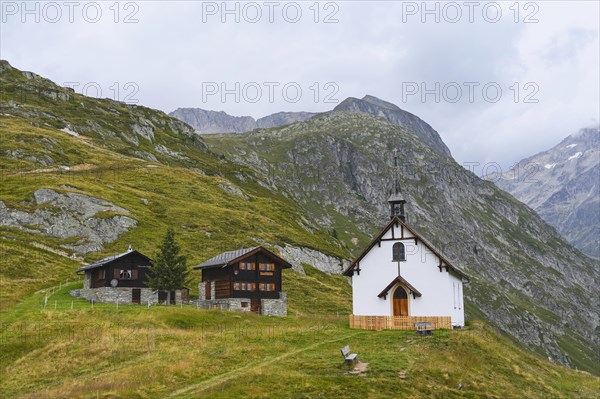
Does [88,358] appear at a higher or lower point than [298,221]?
lower

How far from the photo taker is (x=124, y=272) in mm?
71062

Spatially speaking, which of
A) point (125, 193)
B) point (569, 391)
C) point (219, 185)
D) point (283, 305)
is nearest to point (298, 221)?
point (219, 185)

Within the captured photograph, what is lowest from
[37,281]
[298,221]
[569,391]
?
[569,391]

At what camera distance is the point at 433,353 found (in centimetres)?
3922

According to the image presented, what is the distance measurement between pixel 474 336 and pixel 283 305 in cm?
3171

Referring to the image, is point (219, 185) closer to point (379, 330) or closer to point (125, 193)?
point (125, 193)

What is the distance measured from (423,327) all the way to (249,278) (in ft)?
94.3

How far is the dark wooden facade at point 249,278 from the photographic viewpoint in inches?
2763

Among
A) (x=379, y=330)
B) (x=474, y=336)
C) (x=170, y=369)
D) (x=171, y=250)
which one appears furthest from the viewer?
(x=171, y=250)

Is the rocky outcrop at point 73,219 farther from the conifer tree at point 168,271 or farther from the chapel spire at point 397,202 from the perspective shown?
the chapel spire at point 397,202

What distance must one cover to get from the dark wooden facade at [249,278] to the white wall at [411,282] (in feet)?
54.4

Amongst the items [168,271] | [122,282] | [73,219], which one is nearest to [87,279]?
[122,282]

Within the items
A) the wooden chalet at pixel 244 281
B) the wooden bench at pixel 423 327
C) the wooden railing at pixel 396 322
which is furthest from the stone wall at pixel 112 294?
the wooden bench at pixel 423 327

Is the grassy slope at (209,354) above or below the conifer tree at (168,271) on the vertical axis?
below
